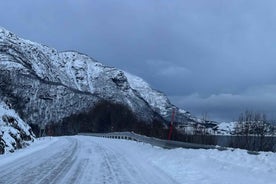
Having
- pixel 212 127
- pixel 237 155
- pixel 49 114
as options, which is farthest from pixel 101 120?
pixel 237 155

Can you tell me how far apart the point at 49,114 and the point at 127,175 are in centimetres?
17626

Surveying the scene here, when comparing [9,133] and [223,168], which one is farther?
[9,133]

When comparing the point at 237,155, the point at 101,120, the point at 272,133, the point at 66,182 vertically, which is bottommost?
the point at 66,182

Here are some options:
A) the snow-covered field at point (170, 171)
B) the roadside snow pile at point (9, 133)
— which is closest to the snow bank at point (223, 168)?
the snow-covered field at point (170, 171)

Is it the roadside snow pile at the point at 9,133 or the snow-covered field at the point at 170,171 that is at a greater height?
the roadside snow pile at the point at 9,133

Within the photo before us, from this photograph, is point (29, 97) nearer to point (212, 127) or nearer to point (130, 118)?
point (130, 118)

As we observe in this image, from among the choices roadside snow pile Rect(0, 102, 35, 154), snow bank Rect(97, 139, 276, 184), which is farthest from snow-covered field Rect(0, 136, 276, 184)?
roadside snow pile Rect(0, 102, 35, 154)

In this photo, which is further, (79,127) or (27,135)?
(79,127)

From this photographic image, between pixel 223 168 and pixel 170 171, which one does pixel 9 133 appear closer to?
pixel 170 171

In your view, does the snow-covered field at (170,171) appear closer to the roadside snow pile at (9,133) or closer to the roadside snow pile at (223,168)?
the roadside snow pile at (223,168)

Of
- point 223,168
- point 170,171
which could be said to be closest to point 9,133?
point 170,171

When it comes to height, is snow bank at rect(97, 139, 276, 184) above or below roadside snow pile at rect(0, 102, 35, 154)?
below

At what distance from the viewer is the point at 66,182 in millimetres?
12703

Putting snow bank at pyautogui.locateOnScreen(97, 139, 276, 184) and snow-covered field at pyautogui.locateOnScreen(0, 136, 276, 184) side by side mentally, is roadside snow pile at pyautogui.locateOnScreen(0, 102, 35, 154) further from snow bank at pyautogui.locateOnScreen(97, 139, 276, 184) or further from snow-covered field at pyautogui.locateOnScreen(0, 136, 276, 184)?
snow bank at pyautogui.locateOnScreen(97, 139, 276, 184)
